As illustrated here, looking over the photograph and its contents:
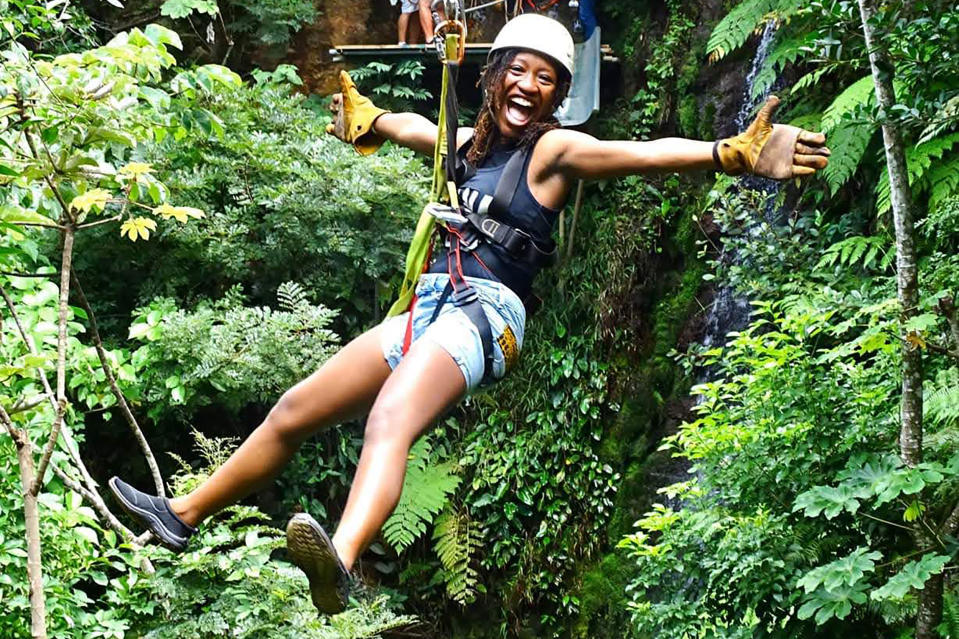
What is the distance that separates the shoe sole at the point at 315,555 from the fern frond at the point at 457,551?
14.8ft

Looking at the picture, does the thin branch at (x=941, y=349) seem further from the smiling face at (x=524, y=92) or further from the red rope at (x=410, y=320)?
the red rope at (x=410, y=320)

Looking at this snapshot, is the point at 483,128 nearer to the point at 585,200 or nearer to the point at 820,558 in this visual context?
the point at 820,558

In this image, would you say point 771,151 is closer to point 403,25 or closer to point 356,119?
point 356,119

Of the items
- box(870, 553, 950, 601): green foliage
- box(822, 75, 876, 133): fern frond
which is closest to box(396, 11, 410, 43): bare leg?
box(822, 75, 876, 133): fern frond

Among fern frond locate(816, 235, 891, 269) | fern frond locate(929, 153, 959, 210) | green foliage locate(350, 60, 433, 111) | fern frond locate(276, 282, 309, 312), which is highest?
green foliage locate(350, 60, 433, 111)

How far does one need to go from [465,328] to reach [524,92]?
0.76 metres

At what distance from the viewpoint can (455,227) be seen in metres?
3.29

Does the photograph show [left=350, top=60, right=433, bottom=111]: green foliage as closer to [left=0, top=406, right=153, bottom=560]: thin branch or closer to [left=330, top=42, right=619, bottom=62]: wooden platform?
[left=330, top=42, right=619, bottom=62]: wooden platform

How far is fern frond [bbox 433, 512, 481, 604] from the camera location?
7.18 meters

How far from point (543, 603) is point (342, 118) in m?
4.17

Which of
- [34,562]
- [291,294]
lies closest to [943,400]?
[34,562]

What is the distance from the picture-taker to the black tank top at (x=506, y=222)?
329 centimetres

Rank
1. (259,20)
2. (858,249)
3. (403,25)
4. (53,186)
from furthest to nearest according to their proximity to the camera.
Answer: (259,20) → (403,25) → (858,249) → (53,186)

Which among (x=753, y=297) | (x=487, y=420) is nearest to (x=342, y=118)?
(x=753, y=297)
